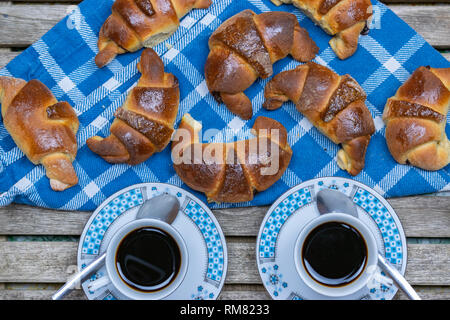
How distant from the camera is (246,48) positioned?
1285 mm

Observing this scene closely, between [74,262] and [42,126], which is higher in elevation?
[42,126]

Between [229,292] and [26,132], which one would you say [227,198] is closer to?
[229,292]

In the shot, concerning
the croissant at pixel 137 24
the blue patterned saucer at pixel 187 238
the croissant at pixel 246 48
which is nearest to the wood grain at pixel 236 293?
the blue patterned saucer at pixel 187 238

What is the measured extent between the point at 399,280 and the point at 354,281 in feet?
0.47

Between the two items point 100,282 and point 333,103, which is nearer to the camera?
point 100,282

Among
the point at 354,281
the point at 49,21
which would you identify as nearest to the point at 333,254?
the point at 354,281

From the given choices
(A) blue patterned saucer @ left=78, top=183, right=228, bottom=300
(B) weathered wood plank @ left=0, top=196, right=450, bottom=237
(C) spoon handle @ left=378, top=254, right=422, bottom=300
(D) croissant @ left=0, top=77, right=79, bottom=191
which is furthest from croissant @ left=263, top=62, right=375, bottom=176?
(D) croissant @ left=0, top=77, right=79, bottom=191

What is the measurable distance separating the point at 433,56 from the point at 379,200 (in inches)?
22.7

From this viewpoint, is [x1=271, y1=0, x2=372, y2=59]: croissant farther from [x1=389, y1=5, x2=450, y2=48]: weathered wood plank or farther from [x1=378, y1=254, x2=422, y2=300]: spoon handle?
[x1=378, y1=254, x2=422, y2=300]: spoon handle

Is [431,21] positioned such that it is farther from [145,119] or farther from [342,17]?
[145,119]

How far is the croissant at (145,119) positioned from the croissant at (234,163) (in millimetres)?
87

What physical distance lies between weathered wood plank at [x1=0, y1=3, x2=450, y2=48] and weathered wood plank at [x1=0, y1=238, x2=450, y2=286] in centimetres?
76

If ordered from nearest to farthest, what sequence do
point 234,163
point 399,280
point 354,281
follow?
point 399,280 < point 354,281 < point 234,163
